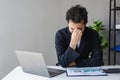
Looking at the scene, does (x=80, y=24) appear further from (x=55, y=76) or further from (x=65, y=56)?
(x=55, y=76)

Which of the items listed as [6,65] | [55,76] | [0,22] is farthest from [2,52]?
[55,76]

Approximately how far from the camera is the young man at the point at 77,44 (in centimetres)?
184

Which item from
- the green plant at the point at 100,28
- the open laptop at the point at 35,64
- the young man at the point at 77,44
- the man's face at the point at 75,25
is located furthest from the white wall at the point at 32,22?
the open laptop at the point at 35,64

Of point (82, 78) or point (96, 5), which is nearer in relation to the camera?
point (82, 78)

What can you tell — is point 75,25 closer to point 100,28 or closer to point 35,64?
point 35,64

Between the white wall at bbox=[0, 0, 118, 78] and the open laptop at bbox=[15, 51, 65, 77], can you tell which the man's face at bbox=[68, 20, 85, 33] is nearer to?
the open laptop at bbox=[15, 51, 65, 77]

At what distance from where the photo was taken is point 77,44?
202cm

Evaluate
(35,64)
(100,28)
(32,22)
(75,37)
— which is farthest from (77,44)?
(32,22)

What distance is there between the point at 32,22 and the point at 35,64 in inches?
74.9

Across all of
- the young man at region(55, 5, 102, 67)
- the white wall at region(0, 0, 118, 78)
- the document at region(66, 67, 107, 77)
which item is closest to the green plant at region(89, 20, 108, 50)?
the white wall at region(0, 0, 118, 78)

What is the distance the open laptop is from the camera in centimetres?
143

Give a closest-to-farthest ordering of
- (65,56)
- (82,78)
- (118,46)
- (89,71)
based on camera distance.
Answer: (82,78), (89,71), (65,56), (118,46)

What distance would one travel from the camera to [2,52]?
10.9 feet

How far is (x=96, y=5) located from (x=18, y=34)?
1299 mm
